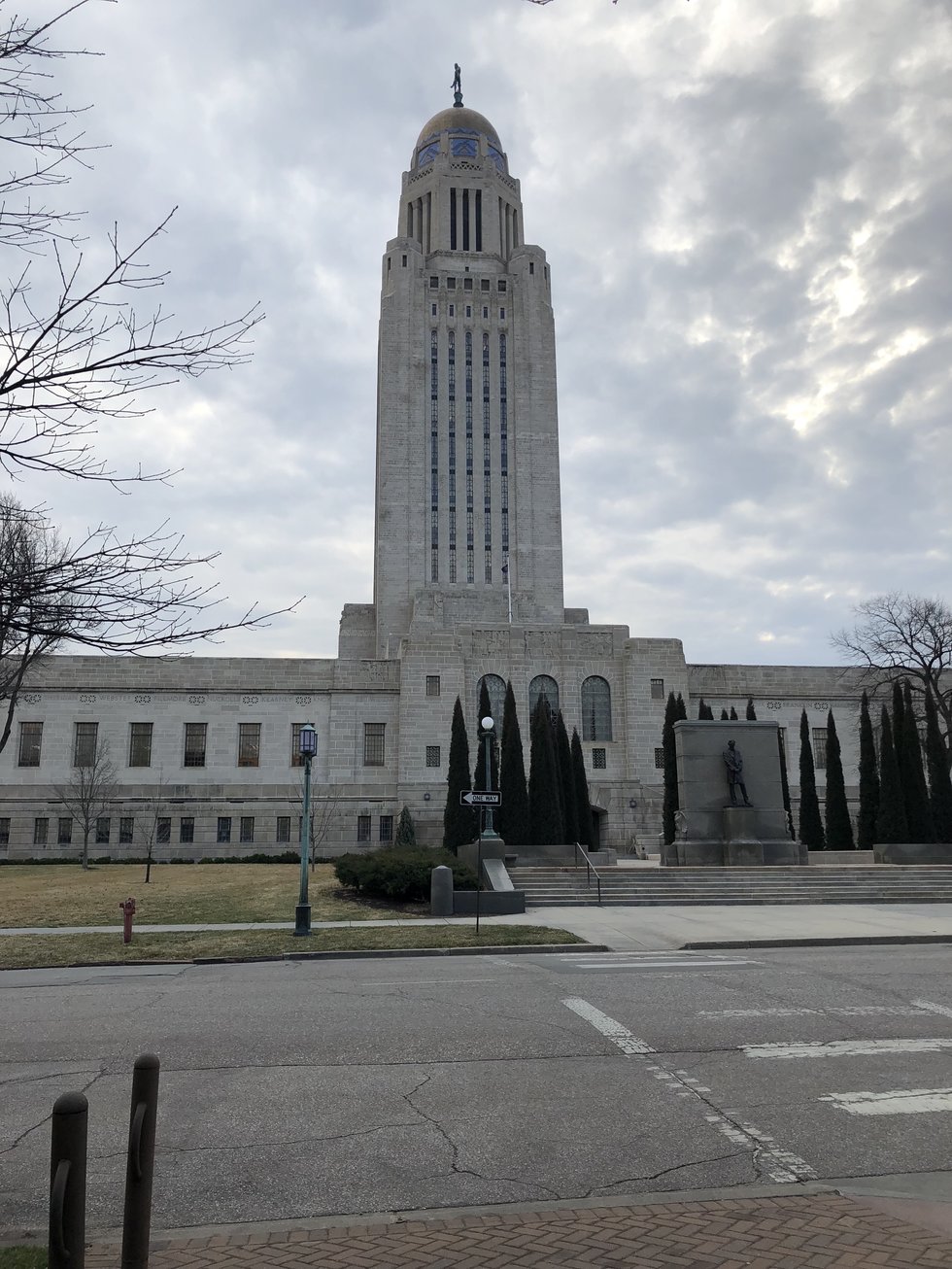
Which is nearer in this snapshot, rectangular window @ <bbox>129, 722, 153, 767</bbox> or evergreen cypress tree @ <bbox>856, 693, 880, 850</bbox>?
evergreen cypress tree @ <bbox>856, 693, 880, 850</bbox>

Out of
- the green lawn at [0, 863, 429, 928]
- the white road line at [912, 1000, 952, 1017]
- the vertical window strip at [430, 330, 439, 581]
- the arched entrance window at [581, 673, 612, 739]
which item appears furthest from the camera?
the vertical window strip at [430, 330, 439, 581]

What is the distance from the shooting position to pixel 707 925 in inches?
770

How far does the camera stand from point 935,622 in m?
48.2

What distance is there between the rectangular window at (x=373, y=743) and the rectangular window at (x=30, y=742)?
56.9 feet

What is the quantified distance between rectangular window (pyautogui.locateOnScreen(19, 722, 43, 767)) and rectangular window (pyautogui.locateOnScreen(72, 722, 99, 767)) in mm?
1803

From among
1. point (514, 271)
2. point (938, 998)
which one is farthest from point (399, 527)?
point (938, 998)

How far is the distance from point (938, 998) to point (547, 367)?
73163 mm

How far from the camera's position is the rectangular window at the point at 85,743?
165 ft

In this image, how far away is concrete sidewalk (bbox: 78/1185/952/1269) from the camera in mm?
4254

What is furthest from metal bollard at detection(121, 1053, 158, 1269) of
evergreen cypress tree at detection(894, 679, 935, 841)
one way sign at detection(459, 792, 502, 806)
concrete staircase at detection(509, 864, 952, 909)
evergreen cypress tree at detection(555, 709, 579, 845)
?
evergreen cypress tree at detection(894, 679, 935, 841)

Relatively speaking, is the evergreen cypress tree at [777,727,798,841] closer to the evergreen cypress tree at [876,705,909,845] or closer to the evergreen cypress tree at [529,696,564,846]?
the evergreen cypress tree at [876,705,909,845]

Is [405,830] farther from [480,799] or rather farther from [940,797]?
[480,799]

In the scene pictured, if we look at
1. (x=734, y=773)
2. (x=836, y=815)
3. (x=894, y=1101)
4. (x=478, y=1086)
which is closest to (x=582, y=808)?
(x=734, y=773)

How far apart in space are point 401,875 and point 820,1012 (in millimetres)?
14696
